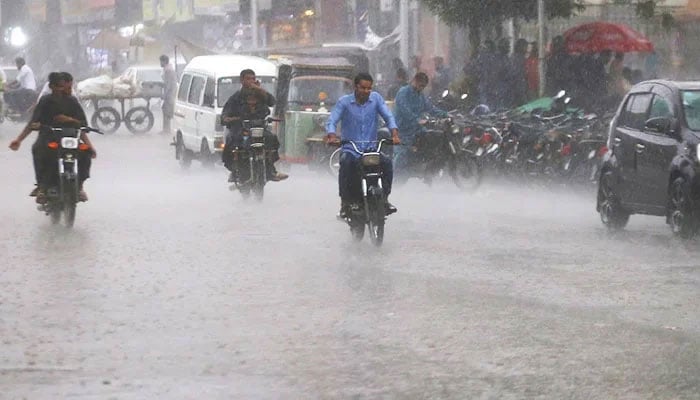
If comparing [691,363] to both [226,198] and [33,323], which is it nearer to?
[33,323]

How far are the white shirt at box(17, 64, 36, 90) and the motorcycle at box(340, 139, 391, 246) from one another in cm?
2842

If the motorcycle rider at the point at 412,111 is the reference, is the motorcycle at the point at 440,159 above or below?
below

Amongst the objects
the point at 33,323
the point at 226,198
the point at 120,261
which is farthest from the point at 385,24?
the point at 33,323

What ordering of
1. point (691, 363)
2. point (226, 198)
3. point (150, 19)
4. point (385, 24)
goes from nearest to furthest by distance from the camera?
1. point (691, 363)
2. point (226, 198)
3. point (385, 24)
4. point (150, 19)

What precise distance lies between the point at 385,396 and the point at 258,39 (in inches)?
1832

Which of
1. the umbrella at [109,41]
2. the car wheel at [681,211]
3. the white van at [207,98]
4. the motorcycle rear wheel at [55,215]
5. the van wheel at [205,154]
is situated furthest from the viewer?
the umbrella at [109,41]

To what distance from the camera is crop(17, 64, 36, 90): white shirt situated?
42.2 m

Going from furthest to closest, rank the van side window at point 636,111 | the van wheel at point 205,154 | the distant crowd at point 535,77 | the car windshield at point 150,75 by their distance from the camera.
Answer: the car windshield at point 150,75 → the van wheel at point 205,154 → the distant crowd at point 535,77 → the van side window at point 636,111

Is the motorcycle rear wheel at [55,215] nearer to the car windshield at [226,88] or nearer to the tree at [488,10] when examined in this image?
the car windshield at [226,88]

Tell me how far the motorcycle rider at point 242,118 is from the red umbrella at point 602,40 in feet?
25.1

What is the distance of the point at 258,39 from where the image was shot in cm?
5344

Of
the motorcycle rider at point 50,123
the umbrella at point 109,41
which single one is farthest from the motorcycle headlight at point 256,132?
the umbrella at point 109,41

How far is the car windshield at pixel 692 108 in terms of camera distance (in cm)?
1488

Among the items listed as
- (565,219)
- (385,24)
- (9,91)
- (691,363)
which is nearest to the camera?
(691,363)
